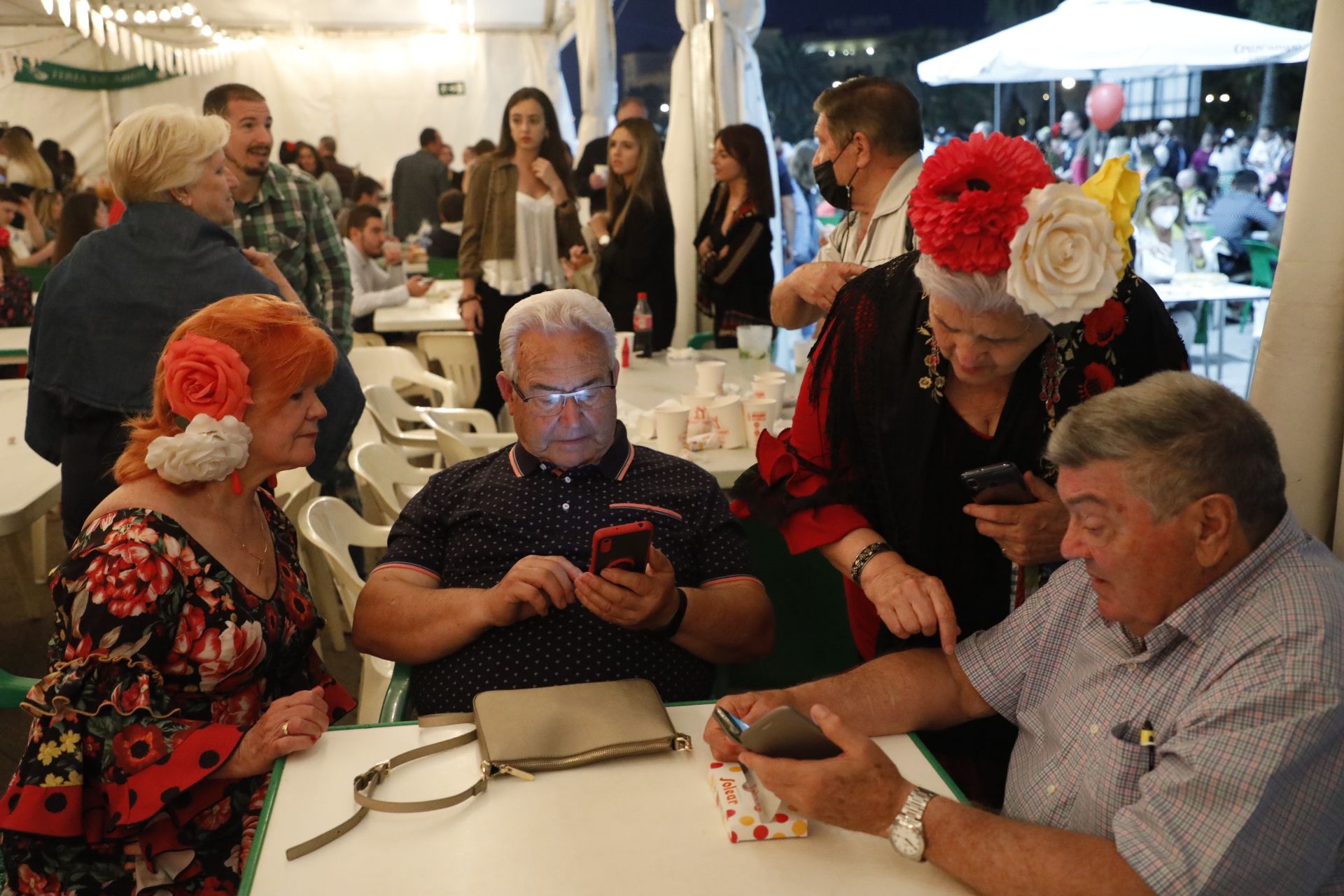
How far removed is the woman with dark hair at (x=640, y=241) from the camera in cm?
541

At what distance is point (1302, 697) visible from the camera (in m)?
1.25

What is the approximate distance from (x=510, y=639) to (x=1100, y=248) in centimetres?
128

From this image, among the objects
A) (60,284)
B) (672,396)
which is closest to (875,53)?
(672,396)

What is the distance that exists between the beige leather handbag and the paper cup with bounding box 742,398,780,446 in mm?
1580

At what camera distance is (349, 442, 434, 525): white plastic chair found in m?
3.36

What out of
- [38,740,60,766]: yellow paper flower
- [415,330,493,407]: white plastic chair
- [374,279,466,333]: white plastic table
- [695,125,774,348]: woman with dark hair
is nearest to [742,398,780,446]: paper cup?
[695,125,774,348]: woman with dark hair

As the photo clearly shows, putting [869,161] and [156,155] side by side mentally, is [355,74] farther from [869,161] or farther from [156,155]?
[869,161]

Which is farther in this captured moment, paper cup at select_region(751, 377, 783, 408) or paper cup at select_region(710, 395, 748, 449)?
paper cup at select_region(751, 377, 783, 408)

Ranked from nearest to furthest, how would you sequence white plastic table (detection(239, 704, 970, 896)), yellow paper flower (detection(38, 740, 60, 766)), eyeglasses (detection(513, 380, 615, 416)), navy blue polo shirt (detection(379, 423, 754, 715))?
white plastic table (detection(239, 704, 970, 896)) < yellow paper flower (detection(38, 740, 60, 766)) < navy blue polo shirt (detection(379, 423, 754, 715)) < eyeglasses (detection(513, 380, 615, 416))

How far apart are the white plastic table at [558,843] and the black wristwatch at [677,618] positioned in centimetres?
41

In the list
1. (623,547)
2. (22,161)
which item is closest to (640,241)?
(623,547)

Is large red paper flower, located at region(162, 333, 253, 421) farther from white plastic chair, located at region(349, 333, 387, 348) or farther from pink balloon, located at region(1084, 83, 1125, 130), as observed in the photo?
pink balloon, located at region(1084, 83, 1125, 130)

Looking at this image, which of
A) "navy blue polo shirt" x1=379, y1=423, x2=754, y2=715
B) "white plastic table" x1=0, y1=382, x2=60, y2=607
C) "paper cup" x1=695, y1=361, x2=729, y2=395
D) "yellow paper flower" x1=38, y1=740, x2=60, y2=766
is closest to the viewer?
"yellow paper flower" x1=38, y1=740, x2=60, y2=766

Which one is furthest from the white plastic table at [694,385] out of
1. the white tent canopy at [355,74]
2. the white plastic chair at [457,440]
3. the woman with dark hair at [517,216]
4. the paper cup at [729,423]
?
the white tent canopy at [355,74]
